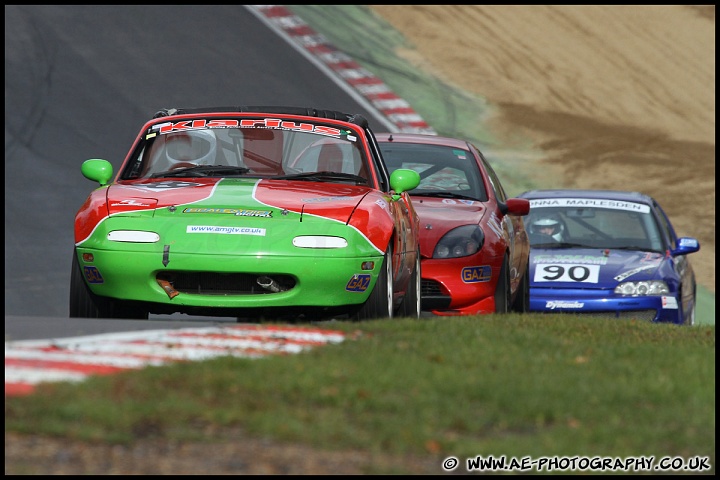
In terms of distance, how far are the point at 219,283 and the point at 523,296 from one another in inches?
199

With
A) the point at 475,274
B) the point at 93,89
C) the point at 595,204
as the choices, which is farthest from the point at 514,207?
the point at 93,89

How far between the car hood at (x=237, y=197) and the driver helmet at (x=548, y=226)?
587cm

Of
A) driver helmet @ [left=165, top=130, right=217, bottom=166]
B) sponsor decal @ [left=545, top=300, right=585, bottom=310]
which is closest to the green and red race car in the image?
driver helmet @ [left=165, top=130, right=217, bottom=166]

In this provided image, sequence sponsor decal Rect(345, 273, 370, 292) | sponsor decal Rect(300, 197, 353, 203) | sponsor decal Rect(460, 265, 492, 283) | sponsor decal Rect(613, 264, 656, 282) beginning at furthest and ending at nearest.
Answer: sponsor decal Rect(613, 264, 656, 282) < sponsor decal Rect(460, 265, 492, 283) < sponsor decal Rect(300, 197, 353, 203) < sponsor decal Rect(345, 273, 370, 292)

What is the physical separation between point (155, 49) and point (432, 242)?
49.4ft

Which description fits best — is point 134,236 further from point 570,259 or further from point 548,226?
point 548,226

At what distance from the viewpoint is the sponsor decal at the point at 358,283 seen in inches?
325

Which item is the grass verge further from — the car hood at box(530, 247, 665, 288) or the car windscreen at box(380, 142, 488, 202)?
the car hood at box(530, 247, 665, 288)

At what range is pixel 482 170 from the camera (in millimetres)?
12148

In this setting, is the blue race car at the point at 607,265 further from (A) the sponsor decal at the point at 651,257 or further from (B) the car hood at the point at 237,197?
(B) the car hood at the point at 237,197

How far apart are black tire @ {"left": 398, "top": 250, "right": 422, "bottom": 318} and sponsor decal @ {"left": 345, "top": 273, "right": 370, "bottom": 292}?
1.23 meters

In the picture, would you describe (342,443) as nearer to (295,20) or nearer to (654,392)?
(654,392)

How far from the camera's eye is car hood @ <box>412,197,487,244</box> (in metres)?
11.2

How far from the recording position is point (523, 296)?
12.7 m
